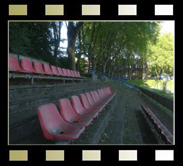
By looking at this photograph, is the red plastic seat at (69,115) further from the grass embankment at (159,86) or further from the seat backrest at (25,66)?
the seat backrest at (25,66)

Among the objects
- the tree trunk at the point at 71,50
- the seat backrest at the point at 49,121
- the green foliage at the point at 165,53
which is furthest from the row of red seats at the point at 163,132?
the tree trunk at the point at 71,50

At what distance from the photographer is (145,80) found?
70.6 ft

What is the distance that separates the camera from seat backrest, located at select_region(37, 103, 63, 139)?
192 centimetres

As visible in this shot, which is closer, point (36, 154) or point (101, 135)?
point (36, 154)

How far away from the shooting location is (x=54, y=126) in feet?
7.05

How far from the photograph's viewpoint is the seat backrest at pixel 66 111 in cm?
259

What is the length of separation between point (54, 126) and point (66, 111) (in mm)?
600

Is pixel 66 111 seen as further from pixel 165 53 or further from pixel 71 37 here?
pixel 71 37

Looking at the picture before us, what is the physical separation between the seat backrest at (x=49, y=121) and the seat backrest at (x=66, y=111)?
0.24 metres

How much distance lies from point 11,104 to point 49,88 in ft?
5.11

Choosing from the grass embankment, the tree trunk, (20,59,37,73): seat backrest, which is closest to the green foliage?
the grass embankment

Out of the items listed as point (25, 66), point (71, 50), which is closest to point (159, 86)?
point (71, 50)
